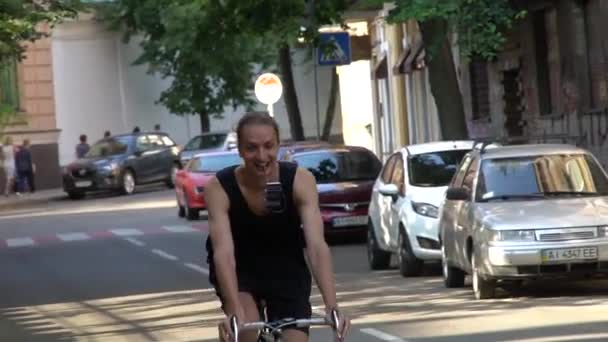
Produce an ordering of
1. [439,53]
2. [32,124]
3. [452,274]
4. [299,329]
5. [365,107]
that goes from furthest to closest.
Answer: [365,107] < [32,124] < [439,53] < [452,274] < [299,329]

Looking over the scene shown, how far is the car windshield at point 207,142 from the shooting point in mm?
52562

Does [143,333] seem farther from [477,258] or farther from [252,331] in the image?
[252,331]

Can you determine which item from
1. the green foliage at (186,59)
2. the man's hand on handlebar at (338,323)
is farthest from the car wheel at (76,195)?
the man's hand on handlebar at (338,323)

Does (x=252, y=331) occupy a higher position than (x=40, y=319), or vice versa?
(x=252, y=331)

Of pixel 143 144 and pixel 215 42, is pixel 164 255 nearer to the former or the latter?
pixel 215 42

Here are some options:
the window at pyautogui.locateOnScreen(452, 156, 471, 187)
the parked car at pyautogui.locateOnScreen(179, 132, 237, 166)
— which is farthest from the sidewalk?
the window at pyautogui.locateOnScreen(452, 156, 471, 187)

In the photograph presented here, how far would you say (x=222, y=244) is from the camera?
24.0ft

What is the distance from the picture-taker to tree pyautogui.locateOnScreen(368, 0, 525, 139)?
24906mm

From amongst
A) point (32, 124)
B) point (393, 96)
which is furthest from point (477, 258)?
point (32, 124)

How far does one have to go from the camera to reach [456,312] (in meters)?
16.3

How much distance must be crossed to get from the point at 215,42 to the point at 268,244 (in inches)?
879

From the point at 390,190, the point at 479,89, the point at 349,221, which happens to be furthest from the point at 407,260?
the point at 479,89

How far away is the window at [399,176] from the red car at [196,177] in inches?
562

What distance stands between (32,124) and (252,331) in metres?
52.6
